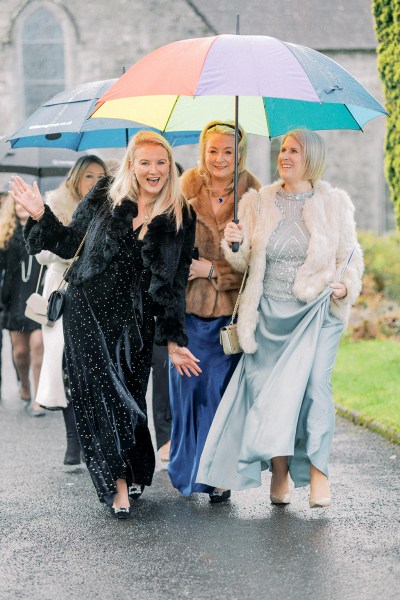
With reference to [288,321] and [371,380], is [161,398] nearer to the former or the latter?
[288,321]

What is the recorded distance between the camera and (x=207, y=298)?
6.31 metres

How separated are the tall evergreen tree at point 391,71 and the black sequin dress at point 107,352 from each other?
18.2 ft

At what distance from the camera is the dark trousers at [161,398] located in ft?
25.4

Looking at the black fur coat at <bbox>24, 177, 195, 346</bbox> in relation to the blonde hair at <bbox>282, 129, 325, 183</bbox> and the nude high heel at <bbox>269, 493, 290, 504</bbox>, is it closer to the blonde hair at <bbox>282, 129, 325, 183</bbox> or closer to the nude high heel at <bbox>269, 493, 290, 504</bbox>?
the blonde hair at <bbox>282, 129, 325, 183</bbox>

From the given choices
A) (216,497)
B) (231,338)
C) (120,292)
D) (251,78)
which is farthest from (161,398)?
(251,78)

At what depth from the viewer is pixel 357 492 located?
257 inches

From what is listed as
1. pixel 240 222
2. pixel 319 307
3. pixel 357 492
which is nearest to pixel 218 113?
pixel 240 222

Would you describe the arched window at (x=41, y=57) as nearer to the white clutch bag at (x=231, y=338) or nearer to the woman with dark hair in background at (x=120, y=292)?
the woman with dark hair in background at (x=120, y=292)

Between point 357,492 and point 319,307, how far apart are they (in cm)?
125

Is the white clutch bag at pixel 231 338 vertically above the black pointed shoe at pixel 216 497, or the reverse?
the white clutch bag at pixel 231 338

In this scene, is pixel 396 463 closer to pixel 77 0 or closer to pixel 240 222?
pixel 240 222

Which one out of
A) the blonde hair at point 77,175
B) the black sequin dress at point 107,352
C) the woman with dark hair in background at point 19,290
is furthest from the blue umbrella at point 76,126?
the woman with dark hair in background at point 19,290

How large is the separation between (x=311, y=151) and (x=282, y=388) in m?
1.34

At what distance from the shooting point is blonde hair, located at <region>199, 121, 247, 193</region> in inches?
250
